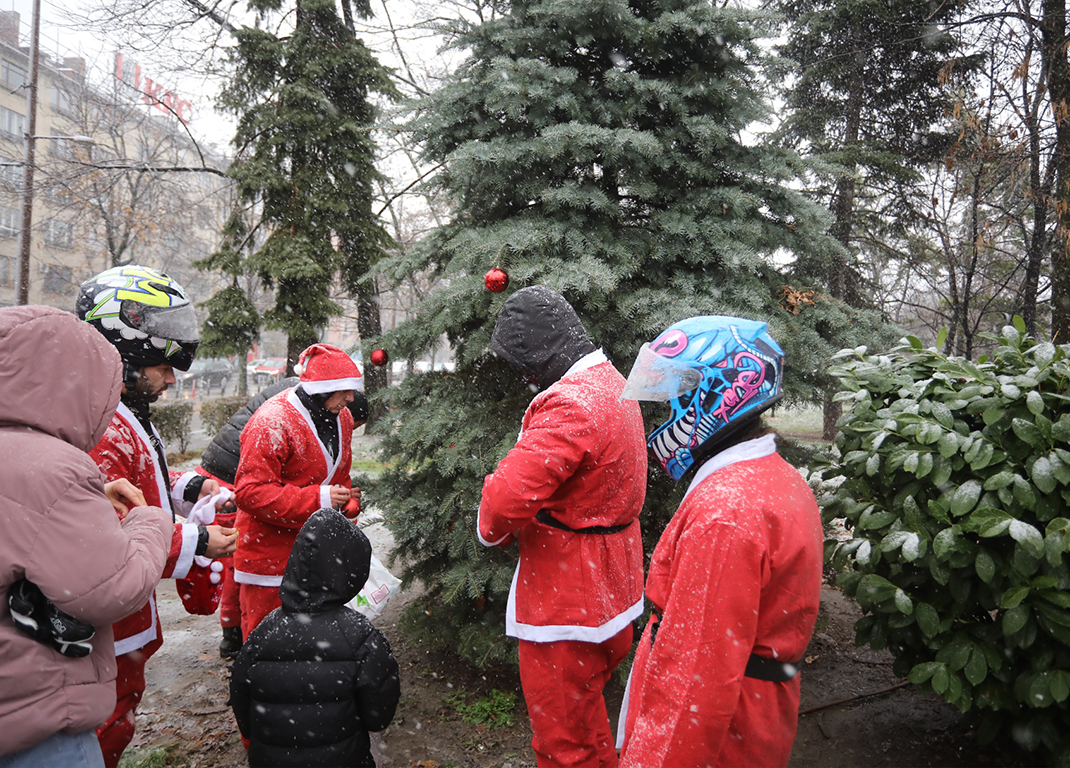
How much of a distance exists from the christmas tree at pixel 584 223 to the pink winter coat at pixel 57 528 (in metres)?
2.16

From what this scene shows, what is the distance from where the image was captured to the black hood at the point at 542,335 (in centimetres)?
276

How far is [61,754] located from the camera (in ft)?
5.86

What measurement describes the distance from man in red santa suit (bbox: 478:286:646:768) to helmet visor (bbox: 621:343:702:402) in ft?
2.11

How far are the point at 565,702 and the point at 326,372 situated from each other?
2.16 metres

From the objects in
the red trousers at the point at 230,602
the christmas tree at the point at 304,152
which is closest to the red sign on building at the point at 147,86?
the christmas tree at the point at 304,152

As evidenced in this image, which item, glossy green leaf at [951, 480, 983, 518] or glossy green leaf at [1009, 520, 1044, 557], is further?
glossy green leaf at [951, 480, 983, 518]

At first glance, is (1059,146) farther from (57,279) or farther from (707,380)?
(57,279)

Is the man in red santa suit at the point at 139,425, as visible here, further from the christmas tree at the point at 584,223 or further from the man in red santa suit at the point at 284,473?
the christmas tree at the point at 584,223

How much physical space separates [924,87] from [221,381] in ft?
132

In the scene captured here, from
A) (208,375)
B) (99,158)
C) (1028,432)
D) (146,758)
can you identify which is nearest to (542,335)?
(1028,432)

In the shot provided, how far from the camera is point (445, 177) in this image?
4.67 meters

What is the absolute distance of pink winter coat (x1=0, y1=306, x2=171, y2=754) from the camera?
166 centimetres

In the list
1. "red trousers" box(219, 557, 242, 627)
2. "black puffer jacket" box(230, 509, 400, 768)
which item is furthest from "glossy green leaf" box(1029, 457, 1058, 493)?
"red trousers" box(219, 557, 242, 627)

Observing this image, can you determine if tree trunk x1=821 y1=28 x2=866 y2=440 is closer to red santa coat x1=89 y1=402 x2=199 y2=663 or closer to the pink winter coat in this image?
red santa coat x1=89 y1=402 x2=199 y2=663
